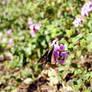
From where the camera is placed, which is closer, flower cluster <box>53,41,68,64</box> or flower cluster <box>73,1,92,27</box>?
flower cluster <box>53,41,68,64</box>

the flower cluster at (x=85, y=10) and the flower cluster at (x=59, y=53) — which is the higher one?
the flower cluster at (x=85, y=10)

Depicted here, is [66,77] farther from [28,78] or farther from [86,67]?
[28,78]

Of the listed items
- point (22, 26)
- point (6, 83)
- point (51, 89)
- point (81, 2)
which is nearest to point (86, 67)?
point (51, 89)

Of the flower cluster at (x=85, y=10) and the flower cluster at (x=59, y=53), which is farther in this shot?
the flower cluster at (x=85, y=10)

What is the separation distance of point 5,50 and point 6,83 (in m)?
1.85

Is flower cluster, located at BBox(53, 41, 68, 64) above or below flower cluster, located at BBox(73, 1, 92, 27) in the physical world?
below

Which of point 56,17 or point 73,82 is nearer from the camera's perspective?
point 73,82

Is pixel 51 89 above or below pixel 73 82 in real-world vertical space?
below

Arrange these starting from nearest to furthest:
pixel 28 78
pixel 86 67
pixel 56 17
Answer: pixel 86 67 → pixel 28 78 → pixel 56 17

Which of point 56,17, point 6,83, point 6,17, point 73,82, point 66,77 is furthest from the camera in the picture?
point 6,17

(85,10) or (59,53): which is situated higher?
(85,10)

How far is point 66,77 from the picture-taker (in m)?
2.21

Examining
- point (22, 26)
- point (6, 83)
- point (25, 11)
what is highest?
point (25, 11)

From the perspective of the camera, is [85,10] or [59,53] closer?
[59,53]
